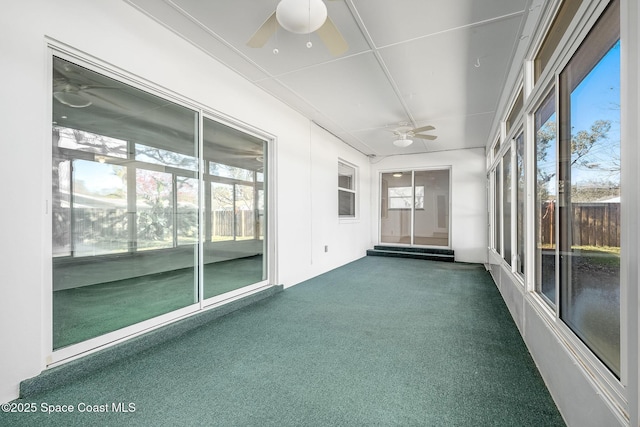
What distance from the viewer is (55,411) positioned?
162 centimetres

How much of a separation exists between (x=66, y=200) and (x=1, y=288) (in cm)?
72

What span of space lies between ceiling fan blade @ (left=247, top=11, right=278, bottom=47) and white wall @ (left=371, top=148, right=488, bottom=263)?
5983 millimetres

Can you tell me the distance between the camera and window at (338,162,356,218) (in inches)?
256

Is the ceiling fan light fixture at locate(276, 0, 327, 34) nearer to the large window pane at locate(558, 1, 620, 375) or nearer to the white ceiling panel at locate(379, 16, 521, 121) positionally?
the white ceiling panel at locate(379, 16, 521, 121)

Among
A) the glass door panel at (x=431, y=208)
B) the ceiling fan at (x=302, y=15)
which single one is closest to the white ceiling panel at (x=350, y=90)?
the ceiling fan at (x=302, y=15)

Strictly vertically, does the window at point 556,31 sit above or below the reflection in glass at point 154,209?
above

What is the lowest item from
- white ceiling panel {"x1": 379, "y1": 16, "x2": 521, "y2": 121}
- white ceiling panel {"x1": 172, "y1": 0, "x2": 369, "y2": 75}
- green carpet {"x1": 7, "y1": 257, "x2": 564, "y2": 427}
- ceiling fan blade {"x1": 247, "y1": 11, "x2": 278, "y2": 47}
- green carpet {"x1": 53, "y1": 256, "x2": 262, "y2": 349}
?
green carpet {"x1": 7, "y1": 257, "x2": 564, "y2": 427}

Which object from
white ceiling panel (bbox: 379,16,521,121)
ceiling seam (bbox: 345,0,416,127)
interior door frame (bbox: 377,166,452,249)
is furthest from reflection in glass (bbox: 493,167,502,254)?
ceiling seam (bbox: 345,0,416,127)

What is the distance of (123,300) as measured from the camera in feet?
8.75

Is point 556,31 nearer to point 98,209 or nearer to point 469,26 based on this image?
point 469,26

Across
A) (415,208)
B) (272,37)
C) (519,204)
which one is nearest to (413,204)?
(415,208)

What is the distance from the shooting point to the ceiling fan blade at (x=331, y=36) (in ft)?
6.72

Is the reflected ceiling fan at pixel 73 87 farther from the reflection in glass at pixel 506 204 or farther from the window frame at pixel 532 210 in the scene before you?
the reflection in glass at pixel 506 204

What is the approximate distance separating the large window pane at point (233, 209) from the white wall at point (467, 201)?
5.02 m
